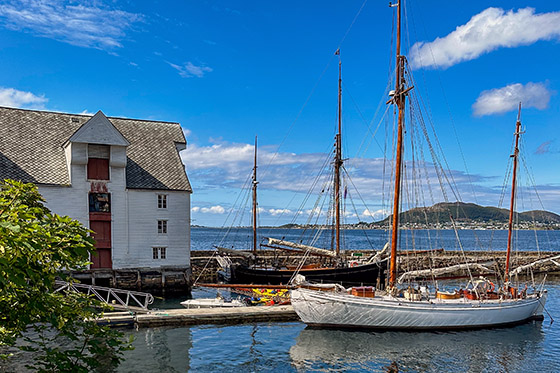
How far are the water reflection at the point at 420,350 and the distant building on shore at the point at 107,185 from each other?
1670cm

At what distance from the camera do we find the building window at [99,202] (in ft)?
116

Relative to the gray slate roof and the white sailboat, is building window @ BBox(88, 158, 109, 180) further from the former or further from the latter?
the white sailboat

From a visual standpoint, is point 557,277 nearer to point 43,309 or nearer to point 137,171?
point 137,171

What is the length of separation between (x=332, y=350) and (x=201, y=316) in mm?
8740

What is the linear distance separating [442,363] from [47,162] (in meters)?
32.7

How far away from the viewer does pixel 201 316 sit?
2730 cm

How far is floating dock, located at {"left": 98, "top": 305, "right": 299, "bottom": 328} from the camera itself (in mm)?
25781

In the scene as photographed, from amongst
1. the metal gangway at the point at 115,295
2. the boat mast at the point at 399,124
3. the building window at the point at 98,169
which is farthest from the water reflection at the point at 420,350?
the building window at the point at 98,169

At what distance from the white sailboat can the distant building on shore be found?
1527 centimetres

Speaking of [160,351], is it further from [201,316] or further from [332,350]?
[332,350]

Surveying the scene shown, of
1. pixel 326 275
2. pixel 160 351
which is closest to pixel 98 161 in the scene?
pixel 160 351

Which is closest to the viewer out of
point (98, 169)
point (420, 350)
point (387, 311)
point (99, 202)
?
point (420, 350)

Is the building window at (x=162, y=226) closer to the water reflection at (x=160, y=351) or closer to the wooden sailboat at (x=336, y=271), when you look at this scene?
the wooden sailboat at (x=336, y=271)

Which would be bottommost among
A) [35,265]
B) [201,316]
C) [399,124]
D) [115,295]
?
[201,316]
